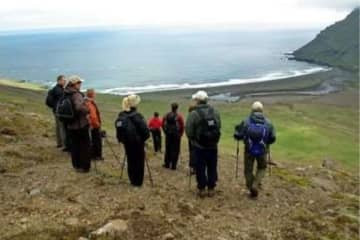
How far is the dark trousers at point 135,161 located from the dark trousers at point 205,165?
1.53m

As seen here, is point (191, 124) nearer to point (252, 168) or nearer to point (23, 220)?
point (252, 168)

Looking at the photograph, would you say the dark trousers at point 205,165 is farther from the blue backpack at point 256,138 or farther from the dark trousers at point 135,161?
the dark trousers at point 135,161

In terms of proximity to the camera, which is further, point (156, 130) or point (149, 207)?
point (156, 130)

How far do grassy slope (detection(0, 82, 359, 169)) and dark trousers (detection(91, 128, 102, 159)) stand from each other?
59.6 feet

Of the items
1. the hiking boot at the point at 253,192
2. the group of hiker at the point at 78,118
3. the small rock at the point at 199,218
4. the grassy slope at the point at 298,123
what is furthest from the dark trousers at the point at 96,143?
the grassy slope at the point at 298,123

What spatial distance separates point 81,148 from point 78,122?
1.02 meters

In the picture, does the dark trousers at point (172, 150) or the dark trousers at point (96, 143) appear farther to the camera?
the dark trousers at point (172, 150)

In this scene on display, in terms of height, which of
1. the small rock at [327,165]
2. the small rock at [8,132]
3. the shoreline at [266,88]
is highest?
the small rock at [8,132]

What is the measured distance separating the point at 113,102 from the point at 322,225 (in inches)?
3657

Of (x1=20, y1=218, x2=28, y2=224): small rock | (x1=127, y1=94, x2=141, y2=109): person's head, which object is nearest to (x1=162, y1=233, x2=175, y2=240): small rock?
(x1=20, y1=218, x2=28, y2=224): small rock

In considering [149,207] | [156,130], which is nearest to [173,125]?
[156,130]

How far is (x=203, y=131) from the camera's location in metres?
14.9

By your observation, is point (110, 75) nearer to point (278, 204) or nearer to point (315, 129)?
point (315, 129)

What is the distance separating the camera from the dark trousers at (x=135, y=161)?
15375 mm
